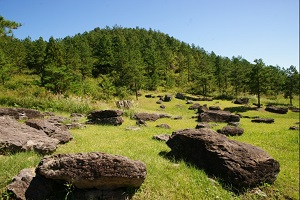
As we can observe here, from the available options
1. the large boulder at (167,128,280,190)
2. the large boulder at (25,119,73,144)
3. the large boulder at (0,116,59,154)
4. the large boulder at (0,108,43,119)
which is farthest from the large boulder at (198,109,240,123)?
the large boulder at (0,116,59,154)

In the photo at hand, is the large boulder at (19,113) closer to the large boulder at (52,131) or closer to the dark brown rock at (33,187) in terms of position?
the large boulder at (52,131)

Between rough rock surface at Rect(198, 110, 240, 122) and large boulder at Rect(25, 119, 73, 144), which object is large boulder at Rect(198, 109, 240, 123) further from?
large boulder at Rect(25, 119, 73, 144)

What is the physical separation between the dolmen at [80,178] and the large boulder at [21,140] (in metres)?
2.71

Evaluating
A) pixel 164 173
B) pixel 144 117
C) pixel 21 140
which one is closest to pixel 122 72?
pixel 144 117

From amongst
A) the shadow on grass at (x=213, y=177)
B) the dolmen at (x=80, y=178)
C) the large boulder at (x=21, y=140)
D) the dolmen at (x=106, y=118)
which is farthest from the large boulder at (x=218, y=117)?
the dolmen at (x=80, y=178)

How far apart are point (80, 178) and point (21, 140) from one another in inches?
180

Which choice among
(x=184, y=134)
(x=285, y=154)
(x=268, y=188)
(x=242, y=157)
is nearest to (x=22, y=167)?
(x=184, y=134)

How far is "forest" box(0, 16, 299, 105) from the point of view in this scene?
43372 mm

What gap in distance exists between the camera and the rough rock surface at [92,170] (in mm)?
6176

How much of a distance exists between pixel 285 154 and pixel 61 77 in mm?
34191

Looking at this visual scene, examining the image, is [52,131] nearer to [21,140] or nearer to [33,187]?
[21,140]

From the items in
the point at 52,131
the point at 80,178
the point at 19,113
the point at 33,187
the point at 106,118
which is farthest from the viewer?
the point at 106,118

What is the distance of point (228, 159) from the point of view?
884 cm

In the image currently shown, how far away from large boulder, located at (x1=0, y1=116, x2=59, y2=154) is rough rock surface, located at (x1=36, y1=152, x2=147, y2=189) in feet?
10.1
